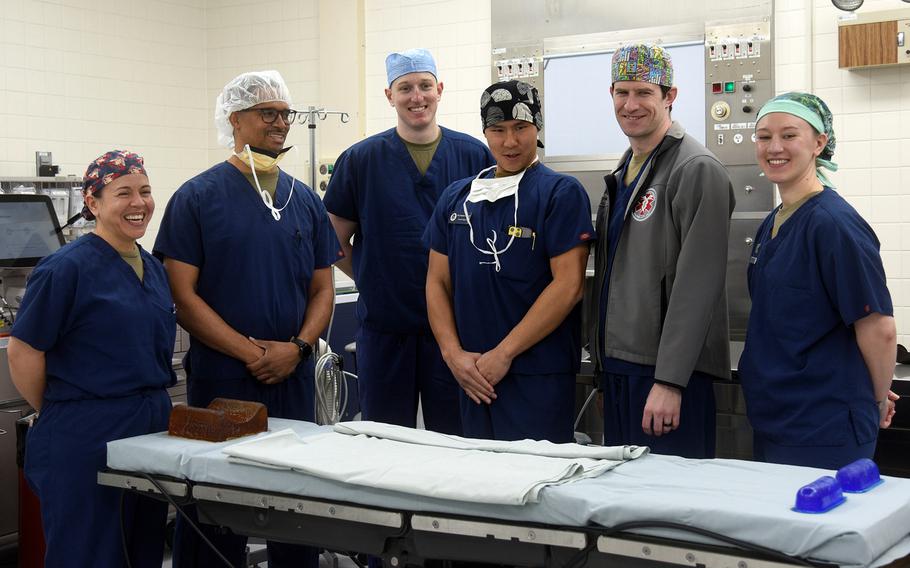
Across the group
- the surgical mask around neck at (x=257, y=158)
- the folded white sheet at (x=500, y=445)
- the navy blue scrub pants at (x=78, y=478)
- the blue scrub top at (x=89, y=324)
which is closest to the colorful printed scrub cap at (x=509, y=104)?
the surgical mask around neck at (x=257, y=158)

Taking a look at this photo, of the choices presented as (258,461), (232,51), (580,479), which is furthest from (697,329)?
(232,51)

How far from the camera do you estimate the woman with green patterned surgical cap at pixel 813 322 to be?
2254 millimetres

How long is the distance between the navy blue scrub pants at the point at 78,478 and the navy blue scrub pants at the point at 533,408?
1.01 m

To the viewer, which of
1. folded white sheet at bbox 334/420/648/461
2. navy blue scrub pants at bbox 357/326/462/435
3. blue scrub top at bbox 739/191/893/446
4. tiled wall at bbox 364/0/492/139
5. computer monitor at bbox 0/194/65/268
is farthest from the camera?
tiled wall at bbox 364/0/492/139

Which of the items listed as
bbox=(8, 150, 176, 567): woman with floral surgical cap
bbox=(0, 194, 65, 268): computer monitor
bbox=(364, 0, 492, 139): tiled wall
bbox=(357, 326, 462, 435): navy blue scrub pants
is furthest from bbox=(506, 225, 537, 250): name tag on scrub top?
bbox=(364, 0, 492, 139): tiled wall

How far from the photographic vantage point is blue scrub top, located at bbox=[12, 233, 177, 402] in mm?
2434

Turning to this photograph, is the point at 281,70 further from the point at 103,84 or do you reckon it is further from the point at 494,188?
the point at 494,188

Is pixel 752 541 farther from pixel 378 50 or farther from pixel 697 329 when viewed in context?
pixel 378 50

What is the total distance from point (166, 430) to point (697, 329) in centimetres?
145

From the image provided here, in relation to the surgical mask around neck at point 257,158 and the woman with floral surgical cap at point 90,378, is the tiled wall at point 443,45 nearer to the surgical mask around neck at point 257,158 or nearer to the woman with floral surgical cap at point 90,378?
the surgical mask around neck at point 257,158

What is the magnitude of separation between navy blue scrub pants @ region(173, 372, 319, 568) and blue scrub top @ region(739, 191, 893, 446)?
140 centimetres

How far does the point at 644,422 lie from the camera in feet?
8.31

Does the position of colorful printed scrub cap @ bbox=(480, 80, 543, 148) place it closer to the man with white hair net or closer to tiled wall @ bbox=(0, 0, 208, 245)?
the man with white hair net

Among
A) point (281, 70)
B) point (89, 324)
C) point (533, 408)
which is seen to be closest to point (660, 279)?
point (533, 408)
